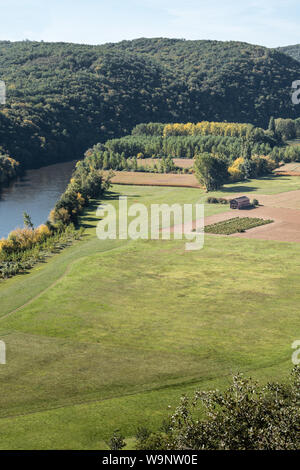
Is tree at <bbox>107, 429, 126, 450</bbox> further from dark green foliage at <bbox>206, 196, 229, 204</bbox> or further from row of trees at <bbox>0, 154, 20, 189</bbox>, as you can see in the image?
row of trees at <bbox>0, 154, 20, 189</bbox>

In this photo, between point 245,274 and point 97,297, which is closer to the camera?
point 97,297

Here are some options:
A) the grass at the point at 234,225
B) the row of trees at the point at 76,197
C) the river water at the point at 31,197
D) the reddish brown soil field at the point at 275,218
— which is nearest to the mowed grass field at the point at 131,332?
the reddish brown soil field at the point at 275,218

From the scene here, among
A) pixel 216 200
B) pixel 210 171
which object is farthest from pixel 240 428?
pixel 210 171

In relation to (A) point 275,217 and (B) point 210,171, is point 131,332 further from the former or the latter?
(B) point 210,171

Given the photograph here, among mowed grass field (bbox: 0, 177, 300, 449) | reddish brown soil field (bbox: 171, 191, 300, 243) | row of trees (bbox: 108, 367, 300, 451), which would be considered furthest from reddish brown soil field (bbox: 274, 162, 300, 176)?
row of trees (bbox: 108, 367, 300, 451)

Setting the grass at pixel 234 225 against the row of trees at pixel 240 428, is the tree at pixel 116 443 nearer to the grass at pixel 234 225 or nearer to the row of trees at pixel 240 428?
the row of trees at pixel 240 428

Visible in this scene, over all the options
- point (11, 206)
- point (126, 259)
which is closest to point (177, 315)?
point (126, 259)
